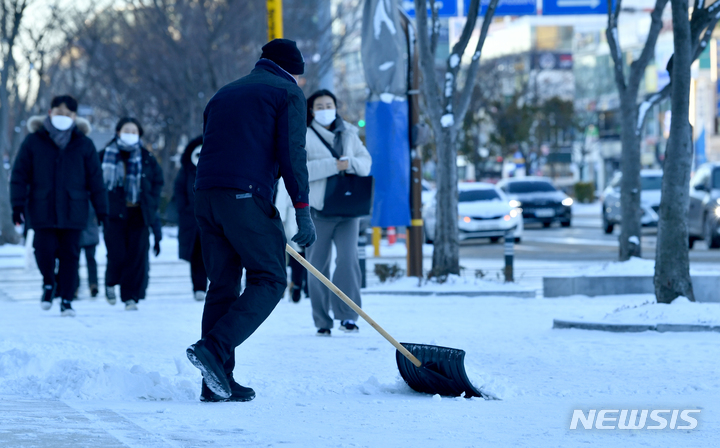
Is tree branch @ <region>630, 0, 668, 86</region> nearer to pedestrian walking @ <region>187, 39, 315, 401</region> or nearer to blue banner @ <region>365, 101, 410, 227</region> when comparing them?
blue banner @ <region>365, 101, 410, 227</region>

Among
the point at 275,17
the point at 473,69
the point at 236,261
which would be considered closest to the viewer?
the point at 236,261

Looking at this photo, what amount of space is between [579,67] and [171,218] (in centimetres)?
7977

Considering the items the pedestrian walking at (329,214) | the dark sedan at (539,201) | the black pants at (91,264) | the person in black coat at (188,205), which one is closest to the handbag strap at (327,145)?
the pedestrian walking at (329,214)

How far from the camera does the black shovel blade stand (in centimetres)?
563

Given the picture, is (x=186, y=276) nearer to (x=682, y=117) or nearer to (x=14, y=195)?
(x=14, y=195)

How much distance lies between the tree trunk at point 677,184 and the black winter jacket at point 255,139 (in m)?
4.31

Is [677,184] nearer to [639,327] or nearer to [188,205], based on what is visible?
[639,327]

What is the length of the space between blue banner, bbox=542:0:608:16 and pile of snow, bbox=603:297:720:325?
1266 cm

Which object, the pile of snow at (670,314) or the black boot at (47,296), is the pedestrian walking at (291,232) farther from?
the pile of snow at (670,314)

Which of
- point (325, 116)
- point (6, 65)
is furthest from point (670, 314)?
point (6, 65)

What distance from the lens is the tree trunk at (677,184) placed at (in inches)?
344

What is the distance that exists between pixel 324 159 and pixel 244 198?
2920 millimetres

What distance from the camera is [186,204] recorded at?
36.4 feet

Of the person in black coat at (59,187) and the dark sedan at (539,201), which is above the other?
the person in black coat at (59,187)
